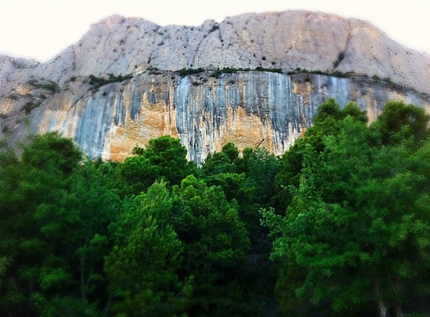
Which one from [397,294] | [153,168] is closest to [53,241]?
[153,168]

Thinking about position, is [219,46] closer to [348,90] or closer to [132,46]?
[132,46]

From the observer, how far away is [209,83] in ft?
148

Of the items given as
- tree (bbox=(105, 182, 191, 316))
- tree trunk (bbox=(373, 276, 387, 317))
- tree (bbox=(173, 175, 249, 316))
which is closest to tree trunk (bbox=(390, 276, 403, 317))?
tree trunk (bbox=(373, 276, 387, 317))

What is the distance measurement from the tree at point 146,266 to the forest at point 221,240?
0.14 feet

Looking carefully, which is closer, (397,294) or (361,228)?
(397,294)

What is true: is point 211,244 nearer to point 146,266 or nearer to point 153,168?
point 146,266

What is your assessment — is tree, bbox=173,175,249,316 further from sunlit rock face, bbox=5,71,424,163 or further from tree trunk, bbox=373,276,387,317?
sunlit rock face, bbox=5,71,424,163

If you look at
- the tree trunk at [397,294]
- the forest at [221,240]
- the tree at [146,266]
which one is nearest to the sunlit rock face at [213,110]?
the forest at [221,240]

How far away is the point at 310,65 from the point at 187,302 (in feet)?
134

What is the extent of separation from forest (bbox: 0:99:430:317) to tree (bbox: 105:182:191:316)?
0.14ft

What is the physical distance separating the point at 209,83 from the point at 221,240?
27.9 m

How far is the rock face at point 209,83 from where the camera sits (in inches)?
1740

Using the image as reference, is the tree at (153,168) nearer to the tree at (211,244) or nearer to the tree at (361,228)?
the tree at (211,244)

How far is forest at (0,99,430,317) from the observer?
13.8m
